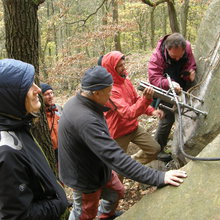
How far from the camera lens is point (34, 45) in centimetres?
385

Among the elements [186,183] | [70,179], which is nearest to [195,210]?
[186,183]

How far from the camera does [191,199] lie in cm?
219

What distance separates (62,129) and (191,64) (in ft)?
9.52

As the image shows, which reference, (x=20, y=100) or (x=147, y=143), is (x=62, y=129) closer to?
(x=20, y=100)

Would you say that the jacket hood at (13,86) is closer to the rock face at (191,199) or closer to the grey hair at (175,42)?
the rock face at (191,199)

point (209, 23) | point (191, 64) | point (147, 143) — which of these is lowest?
point (147, 143)

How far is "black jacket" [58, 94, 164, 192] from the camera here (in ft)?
8.21

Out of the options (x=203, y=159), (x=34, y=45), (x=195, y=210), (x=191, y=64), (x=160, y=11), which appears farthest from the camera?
(x=160, y=11)

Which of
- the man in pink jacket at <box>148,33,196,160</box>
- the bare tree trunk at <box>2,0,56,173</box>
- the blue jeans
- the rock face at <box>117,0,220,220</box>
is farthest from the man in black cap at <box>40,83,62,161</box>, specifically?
the rock face at <box>117,0,220,220</box>

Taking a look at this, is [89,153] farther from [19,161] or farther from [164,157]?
[164,157]

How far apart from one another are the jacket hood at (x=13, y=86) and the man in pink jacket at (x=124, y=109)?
2.08 meters

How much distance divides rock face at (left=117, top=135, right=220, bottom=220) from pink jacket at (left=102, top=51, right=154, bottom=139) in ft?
5.39

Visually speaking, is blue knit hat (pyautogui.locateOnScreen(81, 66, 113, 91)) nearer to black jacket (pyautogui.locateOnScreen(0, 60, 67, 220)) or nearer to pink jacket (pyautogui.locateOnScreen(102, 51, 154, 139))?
black jacket (pyautogui.locateOnScreen(0, 60, 67, 220))

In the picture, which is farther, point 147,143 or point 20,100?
point 147,143
